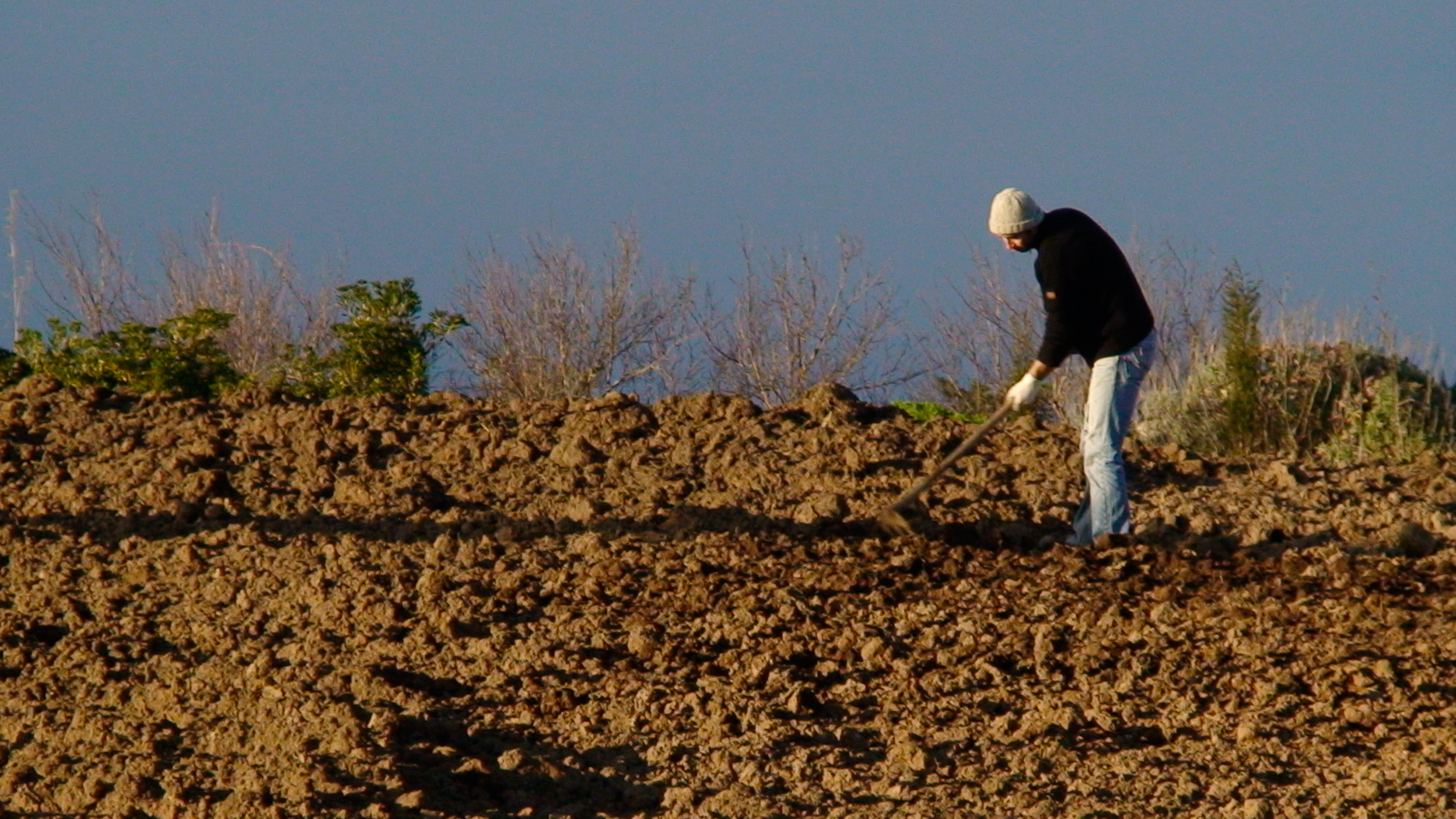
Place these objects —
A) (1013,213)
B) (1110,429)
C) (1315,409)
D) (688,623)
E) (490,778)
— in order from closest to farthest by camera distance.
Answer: (490,778) < (688,623) < (1013,213) < (1110,429) < (1315,409)

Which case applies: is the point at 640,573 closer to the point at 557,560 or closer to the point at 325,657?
the point at 557,560

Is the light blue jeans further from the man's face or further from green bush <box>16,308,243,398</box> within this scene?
green bush <box>16,308,243,398</box>

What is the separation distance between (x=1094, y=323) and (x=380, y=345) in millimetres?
6329

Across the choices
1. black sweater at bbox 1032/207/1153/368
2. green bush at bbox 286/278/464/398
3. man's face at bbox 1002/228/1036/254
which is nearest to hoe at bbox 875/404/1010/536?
black sweater at bbox 1032/207/1153/368

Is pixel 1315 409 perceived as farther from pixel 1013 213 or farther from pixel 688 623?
pixel 688 623

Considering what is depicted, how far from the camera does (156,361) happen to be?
10758 millimetres

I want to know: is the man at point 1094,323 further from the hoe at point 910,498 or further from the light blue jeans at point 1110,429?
the hoe at point 910,498

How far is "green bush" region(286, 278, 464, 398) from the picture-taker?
11516 mm

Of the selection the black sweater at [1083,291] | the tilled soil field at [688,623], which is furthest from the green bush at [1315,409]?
the black sweater at [1083,291]

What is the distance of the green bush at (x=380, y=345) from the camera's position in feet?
37.8

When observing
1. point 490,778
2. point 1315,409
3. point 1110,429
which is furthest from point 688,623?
point 1315,409

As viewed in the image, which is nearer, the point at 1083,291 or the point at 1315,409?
the point at 1083,291

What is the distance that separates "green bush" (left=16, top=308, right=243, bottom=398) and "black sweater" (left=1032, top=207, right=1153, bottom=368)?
621cm

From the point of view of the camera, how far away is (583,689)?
5695 mm
